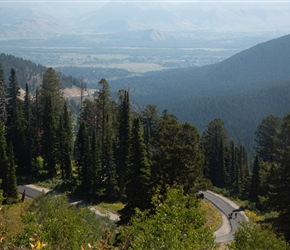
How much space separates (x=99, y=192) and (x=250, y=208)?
2131 centimetres

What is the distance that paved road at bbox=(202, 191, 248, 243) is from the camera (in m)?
50.1

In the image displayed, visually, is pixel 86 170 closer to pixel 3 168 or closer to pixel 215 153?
pixel 3 168

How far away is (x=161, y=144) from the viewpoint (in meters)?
42.3

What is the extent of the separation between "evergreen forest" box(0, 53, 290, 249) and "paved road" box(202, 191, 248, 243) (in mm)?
3920

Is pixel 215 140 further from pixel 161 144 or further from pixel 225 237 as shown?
pixel 161 144

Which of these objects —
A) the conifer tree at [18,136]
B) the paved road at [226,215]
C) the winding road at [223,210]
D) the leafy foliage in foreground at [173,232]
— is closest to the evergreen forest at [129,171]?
the leafy foliage in foreground at [173,232]

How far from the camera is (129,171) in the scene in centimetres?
4200

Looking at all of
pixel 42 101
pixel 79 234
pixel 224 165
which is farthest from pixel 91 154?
pixel 79 234

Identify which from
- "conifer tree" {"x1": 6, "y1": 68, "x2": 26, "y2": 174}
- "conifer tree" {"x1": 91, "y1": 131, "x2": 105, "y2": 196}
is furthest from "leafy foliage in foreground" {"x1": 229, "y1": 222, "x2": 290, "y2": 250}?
"conifer tree" {"x1": 6, "y1": 68, "x2": 26, "y2": 174}

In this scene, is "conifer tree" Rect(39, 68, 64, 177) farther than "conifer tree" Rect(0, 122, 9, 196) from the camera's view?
Yes

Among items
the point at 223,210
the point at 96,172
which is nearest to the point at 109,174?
the point at 96,172

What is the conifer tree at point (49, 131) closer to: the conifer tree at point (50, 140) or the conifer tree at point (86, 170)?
the conifer tree at point (50, 140)

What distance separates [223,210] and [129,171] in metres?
24.8

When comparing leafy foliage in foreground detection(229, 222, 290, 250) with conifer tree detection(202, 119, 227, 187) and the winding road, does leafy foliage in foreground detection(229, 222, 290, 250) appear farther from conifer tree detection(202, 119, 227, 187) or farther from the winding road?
conifer tree detection(202, 119, 227, 187)
